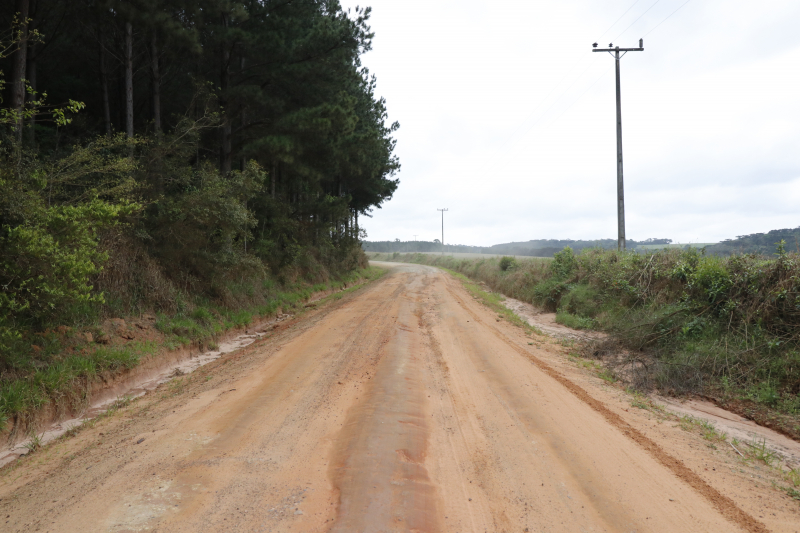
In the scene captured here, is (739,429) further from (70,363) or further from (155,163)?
(155,163)

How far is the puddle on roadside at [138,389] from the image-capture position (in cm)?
479

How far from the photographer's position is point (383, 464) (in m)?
3.98

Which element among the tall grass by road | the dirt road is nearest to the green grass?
the dirt road

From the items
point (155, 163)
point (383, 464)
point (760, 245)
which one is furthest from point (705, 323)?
point (155, 163)

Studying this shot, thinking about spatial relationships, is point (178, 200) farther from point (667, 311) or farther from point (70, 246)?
point (667, 311)

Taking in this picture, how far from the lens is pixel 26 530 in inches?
123

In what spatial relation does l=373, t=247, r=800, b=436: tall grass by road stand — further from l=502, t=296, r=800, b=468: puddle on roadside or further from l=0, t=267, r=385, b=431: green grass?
l=0, t=267, r=385, b=431: green grass

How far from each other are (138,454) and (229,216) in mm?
7190

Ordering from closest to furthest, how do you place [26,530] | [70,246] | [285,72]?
[26,530]
[70,246]
[285,72]

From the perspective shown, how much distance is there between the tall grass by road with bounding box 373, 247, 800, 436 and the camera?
21.1 ft

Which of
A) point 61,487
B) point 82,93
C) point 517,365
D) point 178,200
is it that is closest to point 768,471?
point 517,365

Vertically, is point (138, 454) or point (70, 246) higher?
point (70, 246)

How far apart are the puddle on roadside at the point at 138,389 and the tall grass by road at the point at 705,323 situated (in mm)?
8226

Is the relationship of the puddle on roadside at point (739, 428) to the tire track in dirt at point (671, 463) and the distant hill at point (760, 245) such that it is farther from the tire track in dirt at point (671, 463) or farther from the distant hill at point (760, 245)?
the distant hill at point (760, 245)
